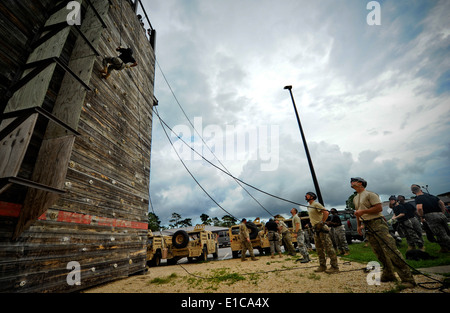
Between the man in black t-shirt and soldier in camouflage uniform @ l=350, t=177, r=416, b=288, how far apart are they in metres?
3.03

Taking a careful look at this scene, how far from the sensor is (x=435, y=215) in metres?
5.11

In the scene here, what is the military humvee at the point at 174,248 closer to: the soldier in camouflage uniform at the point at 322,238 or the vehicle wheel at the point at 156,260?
the vehicle wheel at the point at 156,260

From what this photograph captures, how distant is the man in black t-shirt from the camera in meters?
4.98

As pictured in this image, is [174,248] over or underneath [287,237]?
underneath

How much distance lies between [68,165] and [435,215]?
29.9 feet

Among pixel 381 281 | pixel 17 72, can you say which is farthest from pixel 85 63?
pixel 381 281

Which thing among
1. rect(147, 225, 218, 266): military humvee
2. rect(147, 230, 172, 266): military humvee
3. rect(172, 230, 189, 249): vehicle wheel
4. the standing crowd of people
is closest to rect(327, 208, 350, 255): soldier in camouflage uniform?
the standing crowd of people

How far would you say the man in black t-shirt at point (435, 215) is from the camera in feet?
16.3

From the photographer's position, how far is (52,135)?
317 cm
